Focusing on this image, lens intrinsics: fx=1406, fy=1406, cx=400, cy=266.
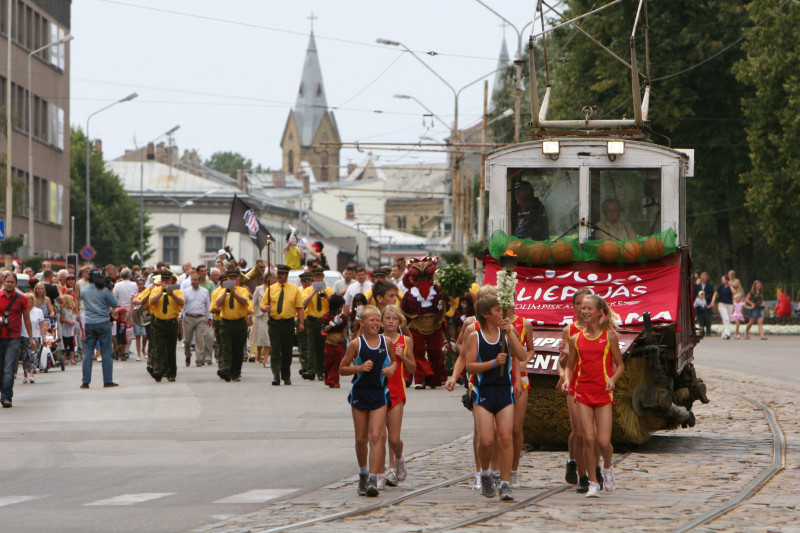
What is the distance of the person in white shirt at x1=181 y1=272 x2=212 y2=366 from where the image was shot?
26.6m

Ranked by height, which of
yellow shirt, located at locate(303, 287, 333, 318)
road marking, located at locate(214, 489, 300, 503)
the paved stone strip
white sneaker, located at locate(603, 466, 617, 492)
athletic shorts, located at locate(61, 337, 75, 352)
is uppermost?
yellow shirt, located at locate(303, 287, 333, 318)

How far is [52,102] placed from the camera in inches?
2414

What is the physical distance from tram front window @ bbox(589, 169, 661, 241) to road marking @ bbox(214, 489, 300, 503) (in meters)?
4.60

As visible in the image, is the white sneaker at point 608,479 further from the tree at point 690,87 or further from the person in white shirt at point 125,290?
the tree at point 690,87

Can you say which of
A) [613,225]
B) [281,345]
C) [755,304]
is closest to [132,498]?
[613,225]

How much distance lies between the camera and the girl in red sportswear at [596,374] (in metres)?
9.88

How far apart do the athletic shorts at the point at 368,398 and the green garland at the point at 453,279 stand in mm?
9550

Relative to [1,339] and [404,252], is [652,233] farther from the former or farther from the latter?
[404,252]

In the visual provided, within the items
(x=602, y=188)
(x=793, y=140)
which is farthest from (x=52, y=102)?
(x=602, y=188)

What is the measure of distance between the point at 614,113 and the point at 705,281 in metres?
9.95

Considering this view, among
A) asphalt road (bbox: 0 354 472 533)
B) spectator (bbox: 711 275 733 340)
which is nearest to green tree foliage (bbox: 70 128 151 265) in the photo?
spectator (bbox: 711 275 733 340)

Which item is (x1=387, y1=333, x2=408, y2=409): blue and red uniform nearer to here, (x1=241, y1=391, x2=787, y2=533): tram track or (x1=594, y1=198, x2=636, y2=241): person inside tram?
(x1=241, y1=391, x2=787, y2=533): tram track

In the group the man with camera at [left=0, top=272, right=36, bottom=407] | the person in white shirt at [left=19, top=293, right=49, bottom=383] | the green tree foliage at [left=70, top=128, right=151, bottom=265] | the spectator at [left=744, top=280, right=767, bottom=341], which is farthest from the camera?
the green tree foliage at [left=70, top=128, right=151, bottom=265]

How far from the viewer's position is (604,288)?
42.7ft
